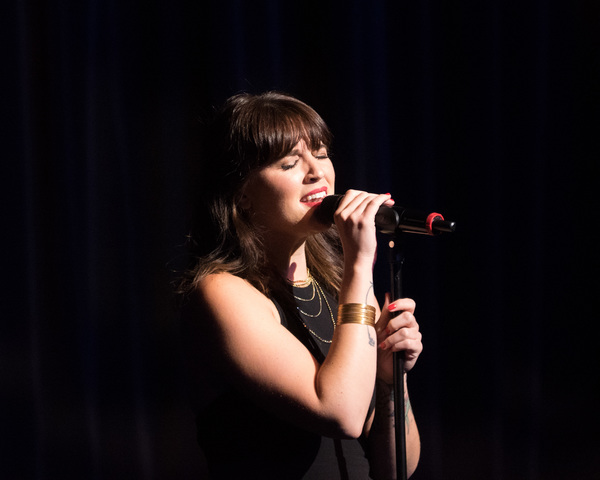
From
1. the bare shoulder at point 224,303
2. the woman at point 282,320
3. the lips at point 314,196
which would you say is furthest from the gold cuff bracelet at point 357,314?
the lips at point 314,196

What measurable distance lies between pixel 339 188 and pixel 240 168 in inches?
34.2

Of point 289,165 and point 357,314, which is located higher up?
point 289,165

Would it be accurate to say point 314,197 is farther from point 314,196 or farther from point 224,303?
point 224,303

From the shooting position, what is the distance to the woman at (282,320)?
95 cm

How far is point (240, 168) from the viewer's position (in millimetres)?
1141

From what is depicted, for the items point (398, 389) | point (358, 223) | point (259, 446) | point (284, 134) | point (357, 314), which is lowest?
point (259, 446)

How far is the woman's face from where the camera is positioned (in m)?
1.11

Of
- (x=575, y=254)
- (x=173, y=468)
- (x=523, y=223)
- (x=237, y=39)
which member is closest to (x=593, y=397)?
(x=575, y=254)

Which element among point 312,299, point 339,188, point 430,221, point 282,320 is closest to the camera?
point 430,221

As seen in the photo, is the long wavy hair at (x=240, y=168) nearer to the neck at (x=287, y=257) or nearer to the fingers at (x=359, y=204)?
the neck at (x=287, y=257)

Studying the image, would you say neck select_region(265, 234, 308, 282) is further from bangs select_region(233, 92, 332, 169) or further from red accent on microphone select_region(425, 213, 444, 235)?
red accent on microphone select_region(425, 213, 444, 235)

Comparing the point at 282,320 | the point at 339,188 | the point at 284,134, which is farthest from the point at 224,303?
the point at 339,188

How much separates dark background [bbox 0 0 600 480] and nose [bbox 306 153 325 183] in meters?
0.84

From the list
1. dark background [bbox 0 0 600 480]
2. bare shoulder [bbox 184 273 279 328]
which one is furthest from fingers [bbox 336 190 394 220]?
dark background [bbox 0 0 600 480]
